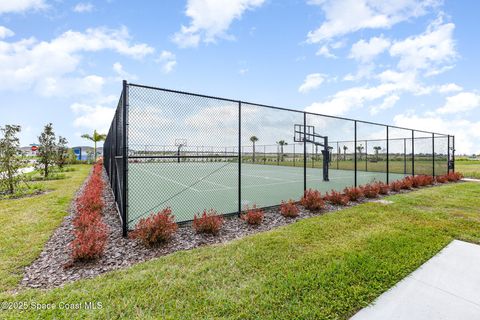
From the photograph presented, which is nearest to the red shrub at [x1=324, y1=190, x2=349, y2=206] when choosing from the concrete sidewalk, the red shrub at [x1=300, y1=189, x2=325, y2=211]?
the red shrub at [x1=300, y1=189, x2=325, y2=211]

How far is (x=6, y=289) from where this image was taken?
254 centimetres

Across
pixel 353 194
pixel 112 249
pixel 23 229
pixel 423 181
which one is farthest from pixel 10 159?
pixel 423 181

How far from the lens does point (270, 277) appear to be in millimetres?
2699

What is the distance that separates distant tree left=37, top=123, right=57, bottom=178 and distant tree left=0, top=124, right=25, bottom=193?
4.89 m

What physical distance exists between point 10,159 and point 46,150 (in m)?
5.21

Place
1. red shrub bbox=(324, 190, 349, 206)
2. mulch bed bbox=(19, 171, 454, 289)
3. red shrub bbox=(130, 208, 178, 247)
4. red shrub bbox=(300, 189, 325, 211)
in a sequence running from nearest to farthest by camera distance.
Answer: mulch bed bbox=(19, 171, 454, 289) → red shrub bbox=(130, 208, 178, 247) → red shrub bbox=(300, 189, 325, 211) → red shrub bbox=(324, 190, 349, 206)

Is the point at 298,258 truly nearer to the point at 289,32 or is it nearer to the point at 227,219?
the point at 227,219

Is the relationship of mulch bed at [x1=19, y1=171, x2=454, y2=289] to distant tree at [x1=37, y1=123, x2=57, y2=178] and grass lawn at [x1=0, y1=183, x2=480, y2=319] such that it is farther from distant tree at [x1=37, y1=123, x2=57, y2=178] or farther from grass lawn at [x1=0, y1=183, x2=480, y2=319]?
distant tree at [x1=37, y1=123, x2=57, y2=178]

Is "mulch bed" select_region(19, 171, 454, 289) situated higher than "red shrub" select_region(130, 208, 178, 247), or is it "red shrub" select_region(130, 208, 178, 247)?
"red shrub" select_region(130, 208, 178, 247)

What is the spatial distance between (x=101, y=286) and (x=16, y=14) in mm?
8478

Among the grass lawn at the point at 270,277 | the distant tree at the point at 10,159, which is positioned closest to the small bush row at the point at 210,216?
the grass lawn at the point at 270,277

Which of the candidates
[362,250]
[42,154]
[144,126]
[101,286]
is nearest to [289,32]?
[144,126]

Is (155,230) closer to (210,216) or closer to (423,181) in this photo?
(210,216)

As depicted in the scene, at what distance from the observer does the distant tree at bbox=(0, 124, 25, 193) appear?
26.8 feet
